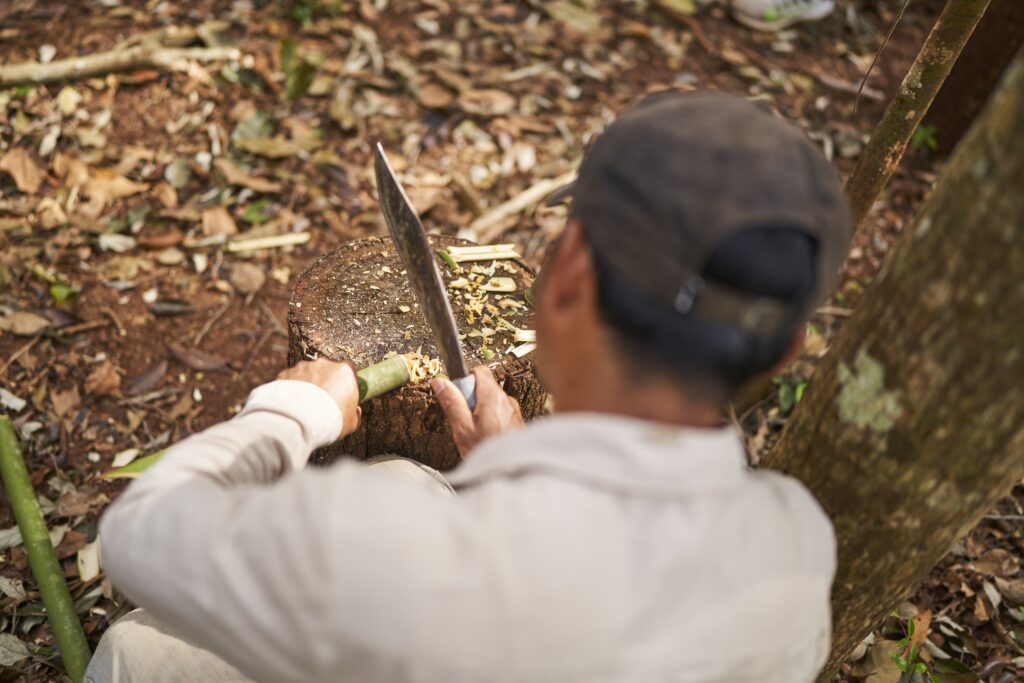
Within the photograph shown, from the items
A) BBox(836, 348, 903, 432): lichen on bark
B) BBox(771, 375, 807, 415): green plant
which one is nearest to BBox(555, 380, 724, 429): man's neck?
BBox(836, 348, 903, 432): lichen on bark

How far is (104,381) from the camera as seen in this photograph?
126 inches

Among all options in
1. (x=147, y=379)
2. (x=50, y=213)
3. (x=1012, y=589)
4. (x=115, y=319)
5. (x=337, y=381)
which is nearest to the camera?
(x=337, y=381)

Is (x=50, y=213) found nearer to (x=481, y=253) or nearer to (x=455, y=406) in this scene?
(x=481, y=253)

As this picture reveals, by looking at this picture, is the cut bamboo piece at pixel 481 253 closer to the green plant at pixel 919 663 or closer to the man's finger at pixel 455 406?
the man's finger at pixel 455 406

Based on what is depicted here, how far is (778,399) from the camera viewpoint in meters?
3.22

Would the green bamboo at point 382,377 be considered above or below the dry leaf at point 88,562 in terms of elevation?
above

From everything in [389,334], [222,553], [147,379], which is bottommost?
[147,379]

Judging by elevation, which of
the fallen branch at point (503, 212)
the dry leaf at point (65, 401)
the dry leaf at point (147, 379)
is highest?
the fallen branch at point (503, 212)

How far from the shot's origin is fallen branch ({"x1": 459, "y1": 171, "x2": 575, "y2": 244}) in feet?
12.4

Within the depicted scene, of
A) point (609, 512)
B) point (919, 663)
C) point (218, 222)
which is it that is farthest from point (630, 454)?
point (218, 222)

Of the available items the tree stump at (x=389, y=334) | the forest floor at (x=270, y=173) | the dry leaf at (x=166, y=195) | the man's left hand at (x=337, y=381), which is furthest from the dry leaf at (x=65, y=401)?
the man's left hand at (x=337, y=381)

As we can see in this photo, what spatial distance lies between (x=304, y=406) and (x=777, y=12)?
454 cm

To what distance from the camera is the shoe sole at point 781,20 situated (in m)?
5.06

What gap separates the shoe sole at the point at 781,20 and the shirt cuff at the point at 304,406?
4.40 m
